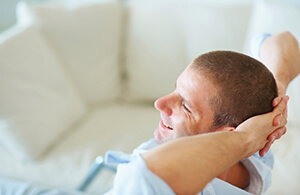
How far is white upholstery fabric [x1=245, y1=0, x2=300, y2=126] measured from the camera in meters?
1.53

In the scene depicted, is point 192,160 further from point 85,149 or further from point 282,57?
point 85,149

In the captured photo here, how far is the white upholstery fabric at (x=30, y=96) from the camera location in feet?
4.75

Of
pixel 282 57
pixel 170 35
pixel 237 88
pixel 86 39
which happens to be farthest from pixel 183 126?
pixel 86 39

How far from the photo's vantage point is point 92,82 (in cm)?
184

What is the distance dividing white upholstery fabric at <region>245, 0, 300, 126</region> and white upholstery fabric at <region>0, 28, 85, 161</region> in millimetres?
938

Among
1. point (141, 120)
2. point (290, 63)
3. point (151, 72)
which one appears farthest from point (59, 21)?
point (290, 63)

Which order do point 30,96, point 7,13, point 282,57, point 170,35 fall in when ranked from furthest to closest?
1. point 7,13
2. point 170,35
3. point 30,96
4. point 282,57

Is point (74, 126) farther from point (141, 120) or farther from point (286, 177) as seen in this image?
point (286, 177)

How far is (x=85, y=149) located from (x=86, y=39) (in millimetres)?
575

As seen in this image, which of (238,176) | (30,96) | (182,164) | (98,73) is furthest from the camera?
(98,73)

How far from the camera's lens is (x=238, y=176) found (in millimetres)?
902

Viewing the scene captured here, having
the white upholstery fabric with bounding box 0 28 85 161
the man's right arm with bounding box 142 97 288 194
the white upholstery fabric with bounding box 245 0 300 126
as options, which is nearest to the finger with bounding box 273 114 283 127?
the man's right arm with bounding box 142 97 288 194

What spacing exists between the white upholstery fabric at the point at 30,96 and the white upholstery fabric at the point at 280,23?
0.94m

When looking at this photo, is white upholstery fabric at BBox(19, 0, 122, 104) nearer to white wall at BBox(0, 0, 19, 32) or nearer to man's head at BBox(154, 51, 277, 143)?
white wall at BBox(0, 0, 19, 32)
